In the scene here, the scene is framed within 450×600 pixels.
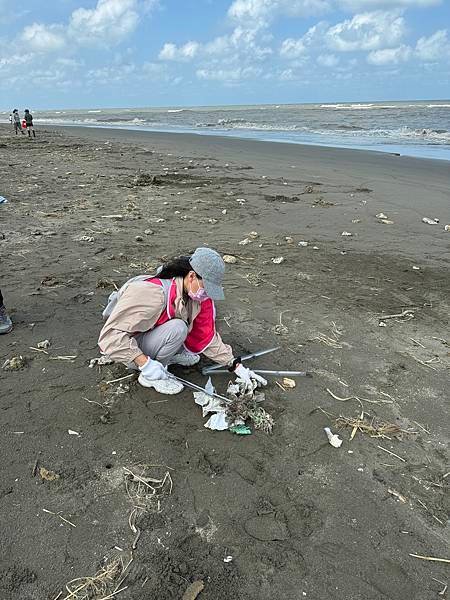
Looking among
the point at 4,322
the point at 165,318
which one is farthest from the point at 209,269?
the point at 4,322

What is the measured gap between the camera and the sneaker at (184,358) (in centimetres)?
389

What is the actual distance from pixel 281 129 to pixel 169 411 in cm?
2938

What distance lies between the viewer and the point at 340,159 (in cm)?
1573

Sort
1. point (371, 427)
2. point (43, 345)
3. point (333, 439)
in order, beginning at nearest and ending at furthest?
point (333, 439) → point (371, 427) → point (43, 345)

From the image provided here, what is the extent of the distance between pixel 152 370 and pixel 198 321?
52 centimetres

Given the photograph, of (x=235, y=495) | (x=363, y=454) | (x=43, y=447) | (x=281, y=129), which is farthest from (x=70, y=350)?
(x=281, y=129)

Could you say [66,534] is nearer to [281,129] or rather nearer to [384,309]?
[384,309]

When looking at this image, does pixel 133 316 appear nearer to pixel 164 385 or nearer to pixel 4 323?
pixel 164 385

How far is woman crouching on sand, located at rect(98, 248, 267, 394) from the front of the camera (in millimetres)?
3312

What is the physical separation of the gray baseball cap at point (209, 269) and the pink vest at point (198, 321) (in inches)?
11.5

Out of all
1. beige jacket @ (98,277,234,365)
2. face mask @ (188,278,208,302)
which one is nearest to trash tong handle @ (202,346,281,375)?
beige jacket @ (98,277,234,365)

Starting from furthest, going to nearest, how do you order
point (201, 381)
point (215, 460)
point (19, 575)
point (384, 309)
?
point (384, 309), point (201, 381), point (215, 460), point (19, 575)

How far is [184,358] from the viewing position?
3916mm

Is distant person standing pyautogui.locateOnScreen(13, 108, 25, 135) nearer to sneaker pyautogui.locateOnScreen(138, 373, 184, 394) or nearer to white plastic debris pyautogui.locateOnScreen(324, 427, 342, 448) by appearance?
sneaker pyautogui.locateOnScreen(138, 373, 184, 394)
